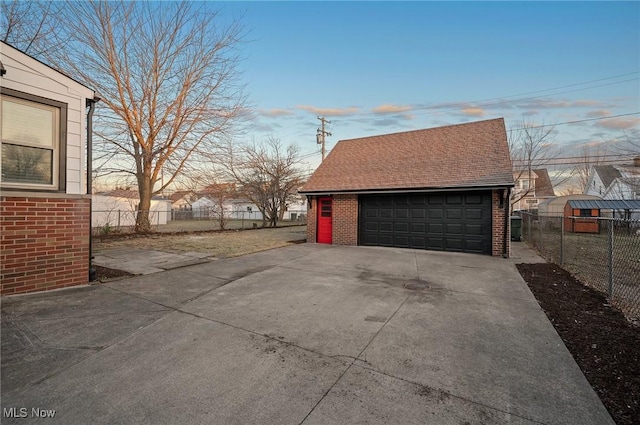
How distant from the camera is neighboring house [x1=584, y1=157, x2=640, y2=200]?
21.3 metres

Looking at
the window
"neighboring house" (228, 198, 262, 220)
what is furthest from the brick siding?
"neighboring house" (228, 198, 262, 220)

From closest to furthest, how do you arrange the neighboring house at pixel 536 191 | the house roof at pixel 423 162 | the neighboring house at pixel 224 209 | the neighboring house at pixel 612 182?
the house roof at pixel 423 162, the neighboring house at pixel 612 182, the neighboring house at pixel 224 209, the neighboring house at pixel 536 191

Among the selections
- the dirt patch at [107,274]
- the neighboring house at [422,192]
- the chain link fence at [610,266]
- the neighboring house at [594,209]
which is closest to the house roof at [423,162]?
the neighboring house at [422,192]

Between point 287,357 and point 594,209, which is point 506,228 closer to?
point 287,357

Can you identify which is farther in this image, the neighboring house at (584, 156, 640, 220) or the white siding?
the neighboring house at (584, 156, 640, 220)

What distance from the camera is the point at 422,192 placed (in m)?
10.6

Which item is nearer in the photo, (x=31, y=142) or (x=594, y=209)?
(x=31, y=142)

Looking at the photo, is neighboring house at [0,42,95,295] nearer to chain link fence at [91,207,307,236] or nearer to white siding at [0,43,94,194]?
white siding at [0,43,94,194]

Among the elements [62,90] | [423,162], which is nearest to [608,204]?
[423,162]

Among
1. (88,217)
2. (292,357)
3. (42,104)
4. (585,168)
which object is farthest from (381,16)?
(585,168)

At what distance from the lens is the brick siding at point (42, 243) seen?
4645mm

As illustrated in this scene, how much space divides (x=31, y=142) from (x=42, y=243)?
1708mm

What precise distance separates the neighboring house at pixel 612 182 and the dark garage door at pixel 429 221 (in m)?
17.4

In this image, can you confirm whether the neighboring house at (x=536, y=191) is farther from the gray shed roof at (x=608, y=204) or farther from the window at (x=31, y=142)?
the window at (x=31, y=142)
